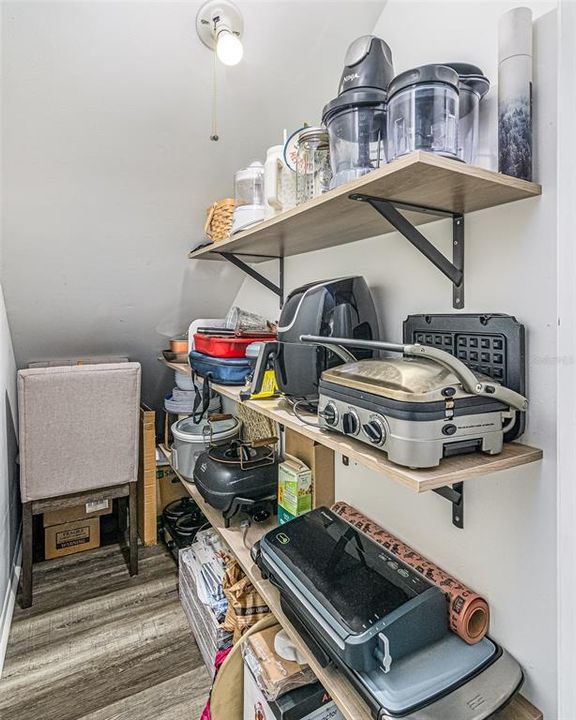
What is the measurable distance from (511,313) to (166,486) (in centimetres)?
240

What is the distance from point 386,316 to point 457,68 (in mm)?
591

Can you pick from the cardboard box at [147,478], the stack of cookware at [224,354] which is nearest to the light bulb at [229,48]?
the stack of cookware at [224,354]

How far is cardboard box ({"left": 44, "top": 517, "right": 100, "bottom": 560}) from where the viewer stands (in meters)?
2.42

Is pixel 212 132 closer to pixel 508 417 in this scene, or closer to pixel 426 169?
pixel 426 169

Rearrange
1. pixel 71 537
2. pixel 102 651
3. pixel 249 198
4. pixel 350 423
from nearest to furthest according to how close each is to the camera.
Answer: pixel 350 423
pixel 249 198
pixel 102 651
pixel 71 537

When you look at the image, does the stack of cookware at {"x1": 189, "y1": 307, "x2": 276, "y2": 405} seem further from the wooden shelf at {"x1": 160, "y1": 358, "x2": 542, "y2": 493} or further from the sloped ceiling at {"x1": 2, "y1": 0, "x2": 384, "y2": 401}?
the wooden shelf at {"x1": 160, "y1": 358, "x2": 542, "y2": 493}

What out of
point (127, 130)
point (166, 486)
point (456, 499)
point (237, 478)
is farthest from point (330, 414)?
point (166, 486)

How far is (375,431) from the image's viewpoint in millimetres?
755

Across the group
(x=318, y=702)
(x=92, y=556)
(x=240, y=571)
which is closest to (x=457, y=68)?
(x=318, y=702)

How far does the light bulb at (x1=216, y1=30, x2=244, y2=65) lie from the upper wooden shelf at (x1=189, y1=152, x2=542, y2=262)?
482mm

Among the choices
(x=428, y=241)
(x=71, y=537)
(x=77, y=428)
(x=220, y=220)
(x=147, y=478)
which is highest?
(x=220, y=220)

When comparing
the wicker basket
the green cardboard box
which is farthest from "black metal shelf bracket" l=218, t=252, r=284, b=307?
the green cardboard box

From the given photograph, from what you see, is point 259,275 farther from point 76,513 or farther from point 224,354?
point 76,513

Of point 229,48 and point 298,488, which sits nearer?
point 229,48
